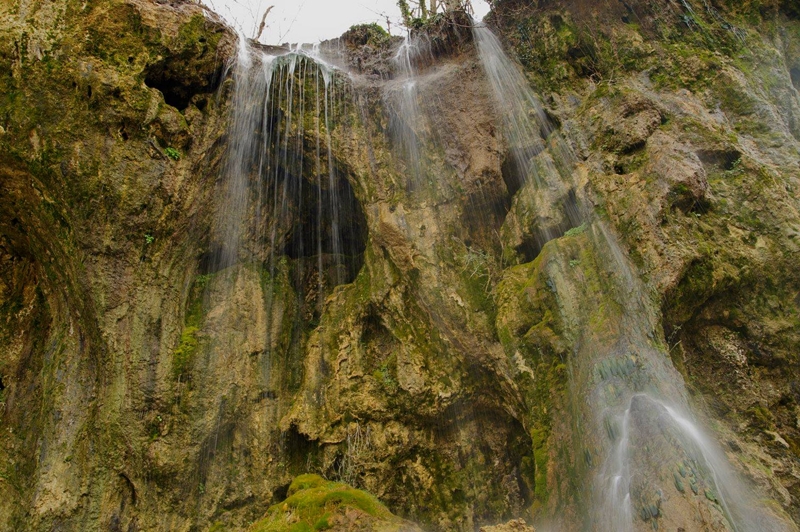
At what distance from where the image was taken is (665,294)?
6055 mm

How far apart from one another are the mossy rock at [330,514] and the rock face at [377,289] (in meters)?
0.06

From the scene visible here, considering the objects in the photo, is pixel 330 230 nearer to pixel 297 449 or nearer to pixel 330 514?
pixel 297 449

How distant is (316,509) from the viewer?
5355mm

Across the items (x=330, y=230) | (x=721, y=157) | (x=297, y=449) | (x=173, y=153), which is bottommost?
(x=297, y=449)

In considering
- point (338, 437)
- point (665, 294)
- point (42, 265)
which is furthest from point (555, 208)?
point (42, 265)

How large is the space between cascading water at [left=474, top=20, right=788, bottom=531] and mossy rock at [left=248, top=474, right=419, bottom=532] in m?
2.21

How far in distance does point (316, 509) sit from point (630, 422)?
3.57 metres

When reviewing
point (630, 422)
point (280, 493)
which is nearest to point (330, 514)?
point (280, 493)

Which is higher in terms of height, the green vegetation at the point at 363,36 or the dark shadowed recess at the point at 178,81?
the green vegetation at the point at 363,36

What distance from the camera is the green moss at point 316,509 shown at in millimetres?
5199

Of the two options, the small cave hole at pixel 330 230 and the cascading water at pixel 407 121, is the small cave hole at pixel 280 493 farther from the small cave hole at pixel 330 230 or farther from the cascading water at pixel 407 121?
the cascading water at pixel 407 121

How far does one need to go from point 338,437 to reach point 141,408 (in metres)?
2.94

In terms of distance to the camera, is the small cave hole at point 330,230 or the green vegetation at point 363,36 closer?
the small cave hole at point 330,230

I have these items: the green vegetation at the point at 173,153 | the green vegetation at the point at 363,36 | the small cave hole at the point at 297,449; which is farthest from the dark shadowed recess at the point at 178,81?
the small cave hole at the point at 297,449
